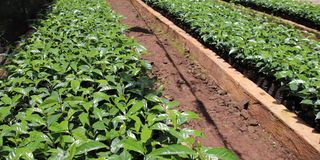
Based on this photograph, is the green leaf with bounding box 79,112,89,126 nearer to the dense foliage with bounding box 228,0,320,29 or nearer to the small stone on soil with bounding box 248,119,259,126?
the small stone on soil with bounding box 248,119,259,126

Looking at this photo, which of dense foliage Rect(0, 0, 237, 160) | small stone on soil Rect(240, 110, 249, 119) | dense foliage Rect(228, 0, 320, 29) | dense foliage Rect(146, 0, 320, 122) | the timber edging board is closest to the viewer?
dense foliage Rect(0, 0, 237, 160)

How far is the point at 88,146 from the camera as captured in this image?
1980mm

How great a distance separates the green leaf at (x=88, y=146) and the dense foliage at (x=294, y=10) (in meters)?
12.6

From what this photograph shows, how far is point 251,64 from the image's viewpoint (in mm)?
5668

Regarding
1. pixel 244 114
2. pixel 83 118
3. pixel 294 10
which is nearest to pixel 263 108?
pixel 244 114

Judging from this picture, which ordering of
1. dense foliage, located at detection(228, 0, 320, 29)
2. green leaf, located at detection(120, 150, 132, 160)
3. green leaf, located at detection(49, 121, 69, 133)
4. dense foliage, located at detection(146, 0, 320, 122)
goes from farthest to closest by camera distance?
dense foliage, located at detection(228, 0, 320, 29) < dense foliage, located at detection(146, 0, 320, 122) < green leaf, located at detection(49, 121, 69, 133) < green leaf, located at detection(120, 150, 132, 160)

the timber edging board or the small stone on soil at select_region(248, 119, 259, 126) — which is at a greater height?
the timber edging board

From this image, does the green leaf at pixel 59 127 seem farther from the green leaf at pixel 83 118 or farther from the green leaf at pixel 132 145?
the green leaf at pixel 132 145

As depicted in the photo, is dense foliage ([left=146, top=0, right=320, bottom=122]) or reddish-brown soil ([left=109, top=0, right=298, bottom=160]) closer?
dense foliage ([left=146, top=0, right=320, bottom=122])

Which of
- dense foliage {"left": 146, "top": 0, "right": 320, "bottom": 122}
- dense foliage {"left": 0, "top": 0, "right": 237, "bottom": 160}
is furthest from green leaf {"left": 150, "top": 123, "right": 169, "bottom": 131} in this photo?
dense foliage {"left": 146, "top": 0, "right": 320, "bottom": 122}

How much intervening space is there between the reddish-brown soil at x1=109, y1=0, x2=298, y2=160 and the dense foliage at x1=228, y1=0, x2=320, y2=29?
6.86m

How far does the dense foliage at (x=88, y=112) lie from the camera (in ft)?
6.66

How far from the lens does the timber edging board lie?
3.96 metres

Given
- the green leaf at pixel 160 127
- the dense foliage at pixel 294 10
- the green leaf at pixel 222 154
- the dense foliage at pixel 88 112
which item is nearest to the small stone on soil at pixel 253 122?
the dense foliage at pixel 88 112
